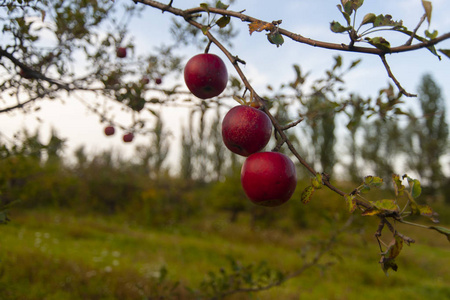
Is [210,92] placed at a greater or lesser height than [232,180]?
greater

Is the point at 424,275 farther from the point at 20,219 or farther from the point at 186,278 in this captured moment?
the point at 20,219

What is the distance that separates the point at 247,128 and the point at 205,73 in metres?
0.29

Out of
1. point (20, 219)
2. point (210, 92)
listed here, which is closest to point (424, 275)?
point (210, 92)

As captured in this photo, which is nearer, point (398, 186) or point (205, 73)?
point (398, 186)

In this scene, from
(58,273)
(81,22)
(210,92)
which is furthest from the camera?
(58,273)

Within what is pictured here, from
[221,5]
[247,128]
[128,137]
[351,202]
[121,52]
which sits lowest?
[351,202]

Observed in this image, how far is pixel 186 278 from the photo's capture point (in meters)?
4.08

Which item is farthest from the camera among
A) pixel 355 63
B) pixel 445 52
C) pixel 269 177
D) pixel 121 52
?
pixel 121 52

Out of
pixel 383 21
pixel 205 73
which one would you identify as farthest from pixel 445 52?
pixel 205 73

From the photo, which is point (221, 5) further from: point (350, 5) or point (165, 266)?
point (165, 266)

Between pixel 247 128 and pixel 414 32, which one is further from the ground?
pixel 414 32

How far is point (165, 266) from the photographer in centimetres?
246

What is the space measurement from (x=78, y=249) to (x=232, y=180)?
232 inches

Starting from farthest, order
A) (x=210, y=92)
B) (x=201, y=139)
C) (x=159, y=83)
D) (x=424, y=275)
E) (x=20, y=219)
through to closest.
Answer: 1. (x=201, y=139)
2. (x=20, y=219)
3. (x=424, y=275)
4. (x=159, y=83)
5. (x=210, y=92)
